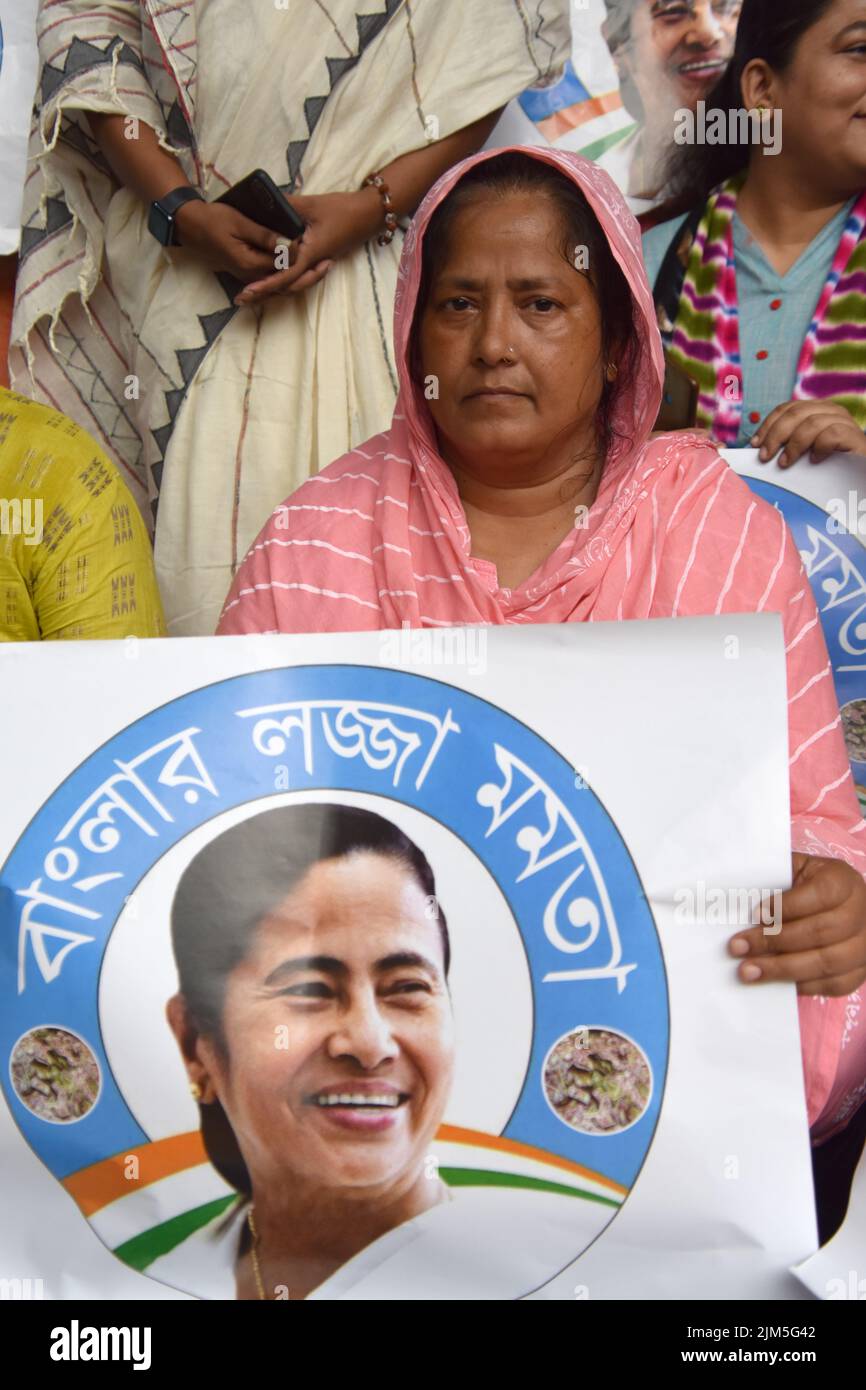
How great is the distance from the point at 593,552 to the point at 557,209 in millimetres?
413

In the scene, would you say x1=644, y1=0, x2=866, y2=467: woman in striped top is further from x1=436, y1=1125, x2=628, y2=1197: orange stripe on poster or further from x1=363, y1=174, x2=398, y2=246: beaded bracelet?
x1=436, y1=1125, x2=628, y2=1197: orange stripe on poster

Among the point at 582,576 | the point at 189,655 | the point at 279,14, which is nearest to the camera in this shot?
the point at 189,655

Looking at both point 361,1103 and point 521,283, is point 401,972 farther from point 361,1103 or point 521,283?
point 521,283

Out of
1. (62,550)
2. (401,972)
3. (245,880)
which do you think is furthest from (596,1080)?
(62,550)

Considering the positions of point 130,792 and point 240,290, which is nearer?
point 130,792

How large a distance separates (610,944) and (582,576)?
519mm

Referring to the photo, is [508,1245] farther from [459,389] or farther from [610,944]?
[459,389]

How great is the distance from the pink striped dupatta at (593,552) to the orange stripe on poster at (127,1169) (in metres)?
0.65

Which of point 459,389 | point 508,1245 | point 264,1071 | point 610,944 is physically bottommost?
point 508,1245

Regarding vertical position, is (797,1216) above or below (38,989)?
below

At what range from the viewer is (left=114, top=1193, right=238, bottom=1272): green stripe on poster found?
1.38 metres

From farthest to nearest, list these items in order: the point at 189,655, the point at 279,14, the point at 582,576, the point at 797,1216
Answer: the point at 279,14
the point at 582,576
the point at 189,655
the point at 797,1216
